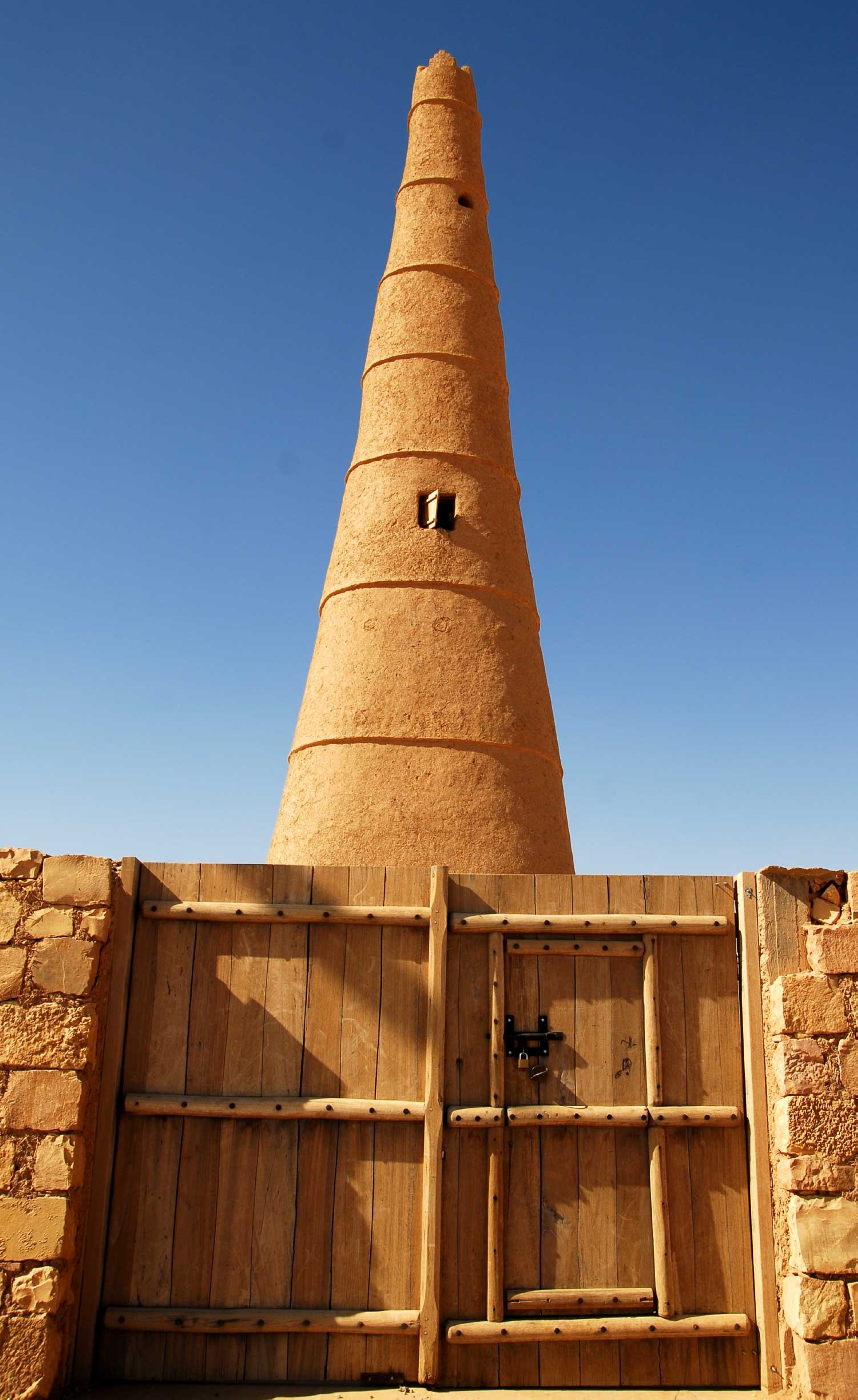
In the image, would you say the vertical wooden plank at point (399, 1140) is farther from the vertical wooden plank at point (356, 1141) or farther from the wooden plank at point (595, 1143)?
the wooden plank at point (595, 1143)

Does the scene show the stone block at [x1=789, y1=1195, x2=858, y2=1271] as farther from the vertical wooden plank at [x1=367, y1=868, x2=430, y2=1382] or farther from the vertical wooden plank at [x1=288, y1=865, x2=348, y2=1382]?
the vertical wooden plank at [x1=288, y1=865, x2=348, y2=1382]

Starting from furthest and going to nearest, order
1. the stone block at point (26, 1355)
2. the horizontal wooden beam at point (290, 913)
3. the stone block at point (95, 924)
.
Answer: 1. the horizontal wooden beam at point (290, 913)
2. the stone block at point (95, 924)
3. the stone block at point (26, 1355)

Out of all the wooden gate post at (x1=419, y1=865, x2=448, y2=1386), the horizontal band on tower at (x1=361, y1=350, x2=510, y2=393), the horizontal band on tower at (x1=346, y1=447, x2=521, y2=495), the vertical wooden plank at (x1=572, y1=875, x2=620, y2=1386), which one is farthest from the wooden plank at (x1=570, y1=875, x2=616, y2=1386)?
the horizontal band on tower at (x1=361, y1=350, x2=510, y2=393)

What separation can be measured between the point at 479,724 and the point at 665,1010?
3.76m

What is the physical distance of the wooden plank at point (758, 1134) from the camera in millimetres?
4328

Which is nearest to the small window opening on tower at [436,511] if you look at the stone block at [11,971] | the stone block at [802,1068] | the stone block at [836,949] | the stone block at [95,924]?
the stone block at [95,924]

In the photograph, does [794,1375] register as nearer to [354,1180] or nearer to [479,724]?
[354,1180]

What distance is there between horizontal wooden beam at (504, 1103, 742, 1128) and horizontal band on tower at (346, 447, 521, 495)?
5.75 m

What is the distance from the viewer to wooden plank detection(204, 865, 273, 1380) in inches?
172

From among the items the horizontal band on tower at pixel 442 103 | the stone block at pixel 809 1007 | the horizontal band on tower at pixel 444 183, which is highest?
the horizontal band on tower at pixel 442 103

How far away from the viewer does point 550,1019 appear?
15.3 feet

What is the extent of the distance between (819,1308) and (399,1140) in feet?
5.76

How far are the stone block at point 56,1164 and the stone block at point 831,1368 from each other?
2925mm

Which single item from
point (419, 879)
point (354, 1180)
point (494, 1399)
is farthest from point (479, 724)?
point (494, 1399)
